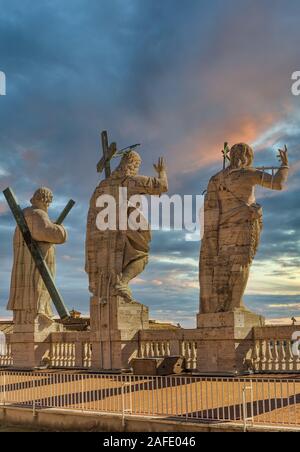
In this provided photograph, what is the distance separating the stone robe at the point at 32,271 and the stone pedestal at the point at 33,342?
0.36 m

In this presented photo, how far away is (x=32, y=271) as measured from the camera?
22891mm

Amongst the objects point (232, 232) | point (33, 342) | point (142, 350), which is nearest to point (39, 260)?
point (33, 342)

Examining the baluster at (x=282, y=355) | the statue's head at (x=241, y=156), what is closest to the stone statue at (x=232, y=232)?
the statue's head at (x=241, y=156)

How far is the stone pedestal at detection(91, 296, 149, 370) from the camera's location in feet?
64.0

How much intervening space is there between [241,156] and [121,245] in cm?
481

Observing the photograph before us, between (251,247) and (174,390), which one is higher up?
(251,247)

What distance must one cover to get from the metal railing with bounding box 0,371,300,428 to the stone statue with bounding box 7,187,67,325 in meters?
5.44

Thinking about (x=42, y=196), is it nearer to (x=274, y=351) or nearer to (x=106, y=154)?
(x=106, y=154)

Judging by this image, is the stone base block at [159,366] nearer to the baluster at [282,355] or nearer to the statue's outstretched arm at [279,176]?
the baluster at [282,355]

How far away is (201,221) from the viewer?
1831 centimetres

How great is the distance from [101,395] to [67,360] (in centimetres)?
786

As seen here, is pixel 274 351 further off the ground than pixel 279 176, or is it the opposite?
pixel 279 176
